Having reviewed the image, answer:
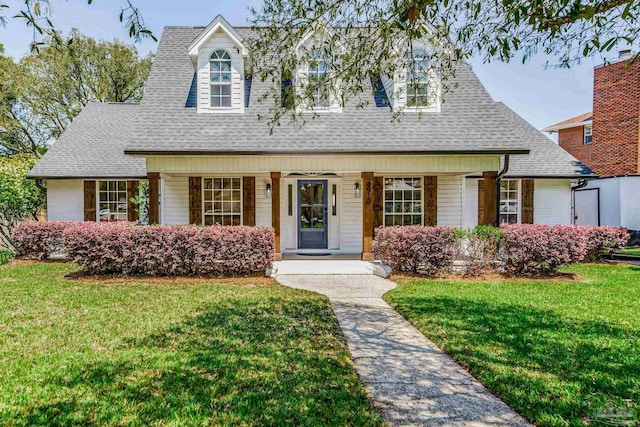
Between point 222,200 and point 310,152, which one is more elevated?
point 310,152

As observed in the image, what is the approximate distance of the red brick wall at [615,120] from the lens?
680 inches

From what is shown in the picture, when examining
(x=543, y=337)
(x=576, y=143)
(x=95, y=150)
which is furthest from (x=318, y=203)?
(x=576, y=143)

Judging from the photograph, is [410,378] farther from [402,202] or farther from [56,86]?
[56,86]

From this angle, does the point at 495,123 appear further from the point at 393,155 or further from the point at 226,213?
the point at 226,213

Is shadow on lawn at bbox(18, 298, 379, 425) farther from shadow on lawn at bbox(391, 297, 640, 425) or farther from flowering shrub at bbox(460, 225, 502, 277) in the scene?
flowering shrub at bbox(460, 225, 502, 277)

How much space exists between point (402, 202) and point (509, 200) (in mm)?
4069

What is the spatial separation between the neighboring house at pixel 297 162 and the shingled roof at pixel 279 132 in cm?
4

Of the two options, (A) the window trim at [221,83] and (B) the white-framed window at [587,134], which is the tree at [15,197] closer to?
(A) the window trim at [221,83]

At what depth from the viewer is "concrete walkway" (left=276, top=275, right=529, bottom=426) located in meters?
3.11

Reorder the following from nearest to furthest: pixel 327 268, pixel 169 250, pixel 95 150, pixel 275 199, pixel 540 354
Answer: pixel 540 354
pixel 169 250
pixel 327 268
pixel 275 199
pixel 95 150

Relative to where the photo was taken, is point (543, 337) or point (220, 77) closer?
point (543, 337)

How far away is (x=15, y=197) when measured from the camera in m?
12.8

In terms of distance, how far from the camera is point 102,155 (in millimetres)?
13703

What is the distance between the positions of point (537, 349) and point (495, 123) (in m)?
8.26
